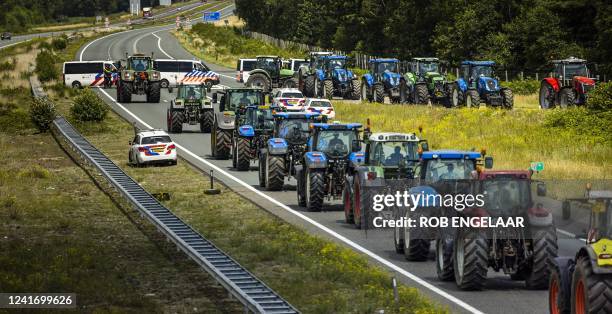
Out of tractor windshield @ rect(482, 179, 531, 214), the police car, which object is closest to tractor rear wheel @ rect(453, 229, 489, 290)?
tractor windshield @ rect(482, 179, 531, 214)

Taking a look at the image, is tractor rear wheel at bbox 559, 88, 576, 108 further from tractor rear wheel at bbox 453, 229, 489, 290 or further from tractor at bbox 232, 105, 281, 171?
tractor rear wheel at bbox 453, 229, 489, 290

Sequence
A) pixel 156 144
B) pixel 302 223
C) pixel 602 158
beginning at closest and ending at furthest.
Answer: pixel 302 223
pixel 602 158
pixel 156 144

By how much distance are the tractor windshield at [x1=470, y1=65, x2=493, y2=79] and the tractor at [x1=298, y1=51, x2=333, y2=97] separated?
575 inches

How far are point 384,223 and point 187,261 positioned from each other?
15.6 ft

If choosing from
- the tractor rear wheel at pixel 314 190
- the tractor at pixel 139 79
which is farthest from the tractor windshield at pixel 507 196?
the tractor at pixel 139 79

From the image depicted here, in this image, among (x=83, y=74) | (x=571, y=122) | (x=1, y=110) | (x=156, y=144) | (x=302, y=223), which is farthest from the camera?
(x=83, y=74)

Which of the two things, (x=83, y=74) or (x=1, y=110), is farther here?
(x=83, y=74)

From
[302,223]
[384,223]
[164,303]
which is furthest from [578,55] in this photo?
[164,303]

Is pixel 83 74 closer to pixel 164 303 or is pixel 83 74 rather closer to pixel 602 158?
pixel 602 158

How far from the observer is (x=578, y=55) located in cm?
7225

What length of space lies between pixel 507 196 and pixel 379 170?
25.9 feet

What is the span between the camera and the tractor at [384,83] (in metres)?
65.6

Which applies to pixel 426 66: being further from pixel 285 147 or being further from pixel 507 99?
pixel 285 147

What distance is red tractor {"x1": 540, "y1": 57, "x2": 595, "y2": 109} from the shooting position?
2185 inches
